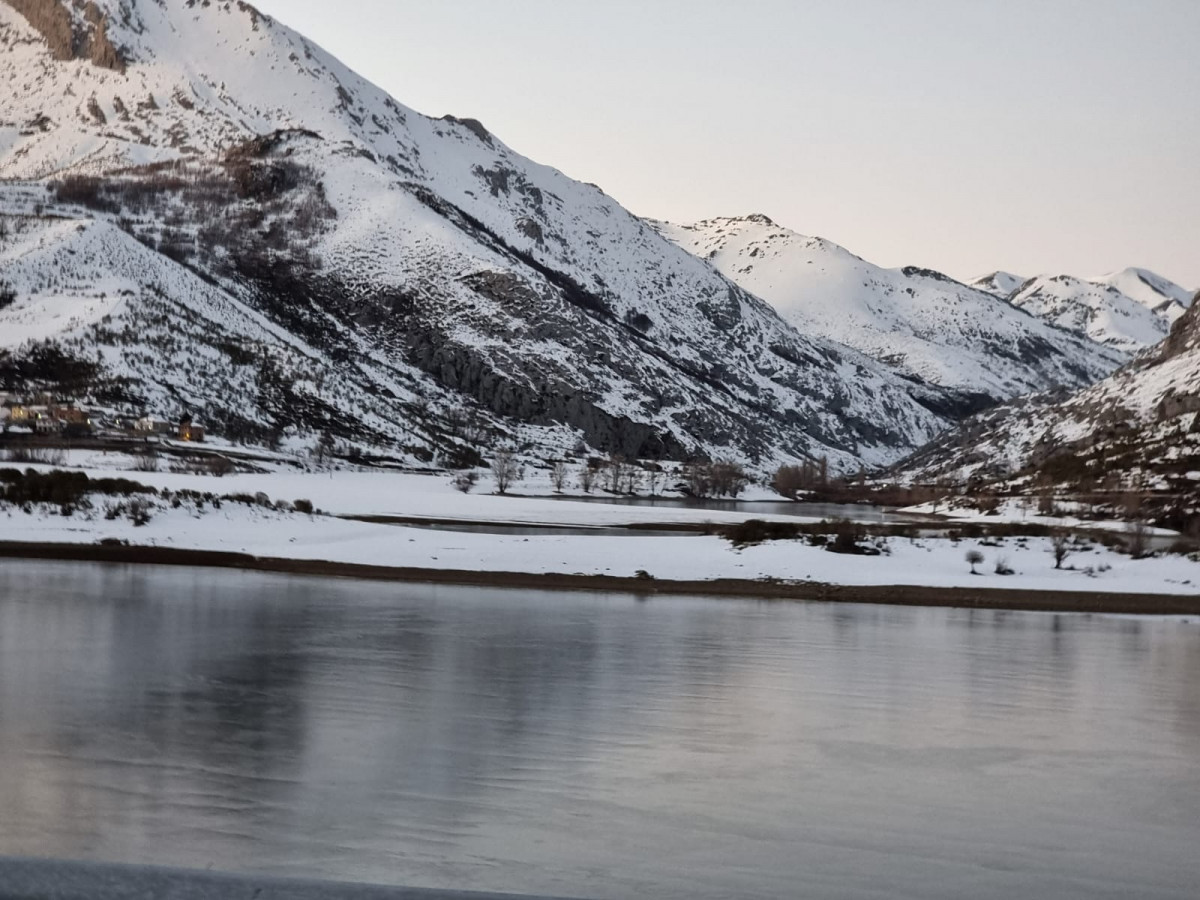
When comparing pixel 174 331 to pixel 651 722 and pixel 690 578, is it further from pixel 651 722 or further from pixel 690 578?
pixel 651 722

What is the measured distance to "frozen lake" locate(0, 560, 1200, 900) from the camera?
12234 mm

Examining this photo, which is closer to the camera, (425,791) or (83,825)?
(83,825)

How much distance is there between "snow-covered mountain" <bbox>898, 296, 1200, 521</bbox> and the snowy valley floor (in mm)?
38666

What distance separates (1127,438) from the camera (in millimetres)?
129750

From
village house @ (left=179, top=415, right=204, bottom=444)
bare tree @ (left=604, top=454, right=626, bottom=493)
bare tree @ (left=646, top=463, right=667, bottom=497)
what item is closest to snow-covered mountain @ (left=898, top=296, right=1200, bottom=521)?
bare tree @ (left=646, top=463, right=667, bottom=497)

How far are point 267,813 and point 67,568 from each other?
3487cm

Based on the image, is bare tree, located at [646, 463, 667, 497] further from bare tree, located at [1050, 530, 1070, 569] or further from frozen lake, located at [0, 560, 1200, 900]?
frozen lake, located at [0, 560, 1200, 900]

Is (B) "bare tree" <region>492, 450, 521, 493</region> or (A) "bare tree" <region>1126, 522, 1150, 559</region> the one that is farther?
(B) "bare tree" <region>492, 450, 521, 493</region>

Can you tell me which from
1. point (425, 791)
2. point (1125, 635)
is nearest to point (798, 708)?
point (425, 791)

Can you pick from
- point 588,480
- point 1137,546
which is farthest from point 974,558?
point 588,480

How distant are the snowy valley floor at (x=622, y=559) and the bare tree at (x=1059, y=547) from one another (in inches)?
15.6

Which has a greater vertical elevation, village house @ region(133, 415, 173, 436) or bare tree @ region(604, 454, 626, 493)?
village house @ region(133, 415, 173, 436)

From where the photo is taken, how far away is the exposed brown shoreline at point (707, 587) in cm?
4478

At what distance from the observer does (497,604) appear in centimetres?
3925
